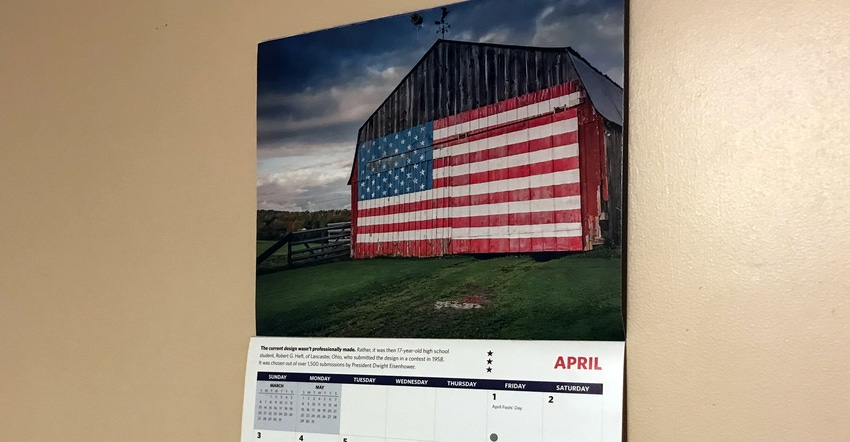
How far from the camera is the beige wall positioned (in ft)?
2.38

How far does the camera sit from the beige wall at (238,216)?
2.38ft

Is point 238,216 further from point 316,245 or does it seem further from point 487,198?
point 487,198

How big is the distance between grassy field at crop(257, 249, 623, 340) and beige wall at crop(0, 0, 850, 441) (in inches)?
1.5

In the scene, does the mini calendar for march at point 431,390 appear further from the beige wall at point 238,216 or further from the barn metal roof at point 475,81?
the barn metal roof at point 475,81

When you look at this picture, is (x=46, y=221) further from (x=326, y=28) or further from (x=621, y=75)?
(x=621, y=75)

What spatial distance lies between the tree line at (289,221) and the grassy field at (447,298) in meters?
0.06

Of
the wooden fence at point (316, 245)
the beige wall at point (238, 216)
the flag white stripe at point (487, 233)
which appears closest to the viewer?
the beige wall at point (238, 216)

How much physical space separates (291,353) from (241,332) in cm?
9

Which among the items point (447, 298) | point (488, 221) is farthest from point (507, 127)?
point (447, 298)

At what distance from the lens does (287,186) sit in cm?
102

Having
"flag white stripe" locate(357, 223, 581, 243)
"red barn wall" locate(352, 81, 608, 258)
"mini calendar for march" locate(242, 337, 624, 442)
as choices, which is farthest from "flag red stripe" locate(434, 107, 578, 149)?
"mini calendar for march" locate(242, 337, 624, 442)

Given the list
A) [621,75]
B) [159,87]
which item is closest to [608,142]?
→ [621,75]

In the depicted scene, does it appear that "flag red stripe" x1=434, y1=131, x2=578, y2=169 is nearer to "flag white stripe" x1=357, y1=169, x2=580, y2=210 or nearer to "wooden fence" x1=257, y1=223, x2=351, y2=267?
"flag white stripe" x1=357, y1=169, x2=580, y2=210

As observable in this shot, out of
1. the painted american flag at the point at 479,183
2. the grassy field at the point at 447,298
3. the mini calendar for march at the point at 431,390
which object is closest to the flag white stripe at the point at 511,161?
the painted american flag at the point at 479,183
